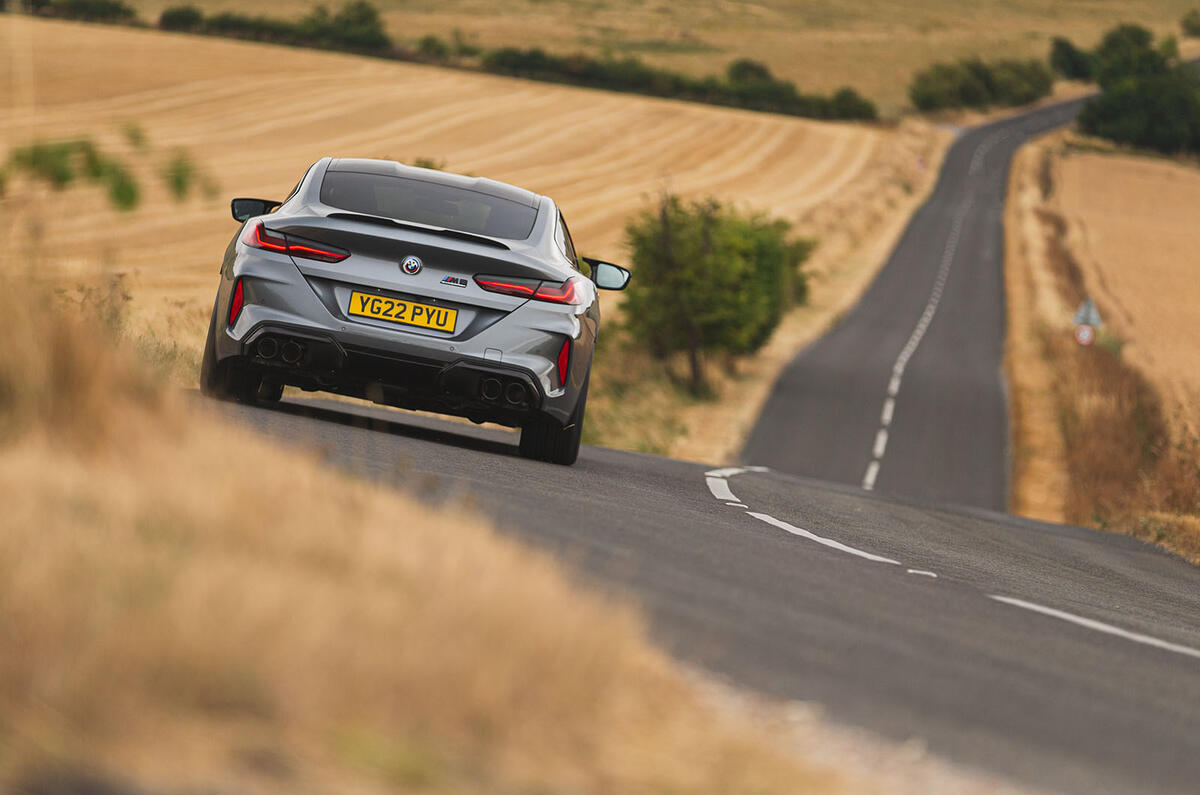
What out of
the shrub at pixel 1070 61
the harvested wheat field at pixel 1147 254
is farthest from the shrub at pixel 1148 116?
the shrub at pixel 1070 61

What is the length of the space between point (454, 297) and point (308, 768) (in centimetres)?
613

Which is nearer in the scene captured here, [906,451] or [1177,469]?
[1177,469]

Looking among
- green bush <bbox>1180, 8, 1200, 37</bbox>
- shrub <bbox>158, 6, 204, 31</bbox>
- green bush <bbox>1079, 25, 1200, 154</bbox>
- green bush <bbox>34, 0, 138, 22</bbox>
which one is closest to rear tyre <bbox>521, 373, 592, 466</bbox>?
shrub <bbox>158, 6, 204, 31</bbox>

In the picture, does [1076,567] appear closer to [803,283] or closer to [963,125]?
[803,283]

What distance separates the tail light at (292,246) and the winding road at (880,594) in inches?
39.0

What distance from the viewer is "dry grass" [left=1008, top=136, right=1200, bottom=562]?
19.1 metres

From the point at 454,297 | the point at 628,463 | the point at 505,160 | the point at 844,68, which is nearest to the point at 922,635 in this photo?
the point at 454,297

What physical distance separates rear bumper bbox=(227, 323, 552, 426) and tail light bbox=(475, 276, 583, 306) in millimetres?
440

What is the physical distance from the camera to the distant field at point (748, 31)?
12056 centimetres

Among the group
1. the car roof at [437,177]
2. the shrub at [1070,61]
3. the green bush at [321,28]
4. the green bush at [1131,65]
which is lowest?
the car roof at [437,177]

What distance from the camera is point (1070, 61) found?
15988cm

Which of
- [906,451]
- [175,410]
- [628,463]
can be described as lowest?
[906,451]

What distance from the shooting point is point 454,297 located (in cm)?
908

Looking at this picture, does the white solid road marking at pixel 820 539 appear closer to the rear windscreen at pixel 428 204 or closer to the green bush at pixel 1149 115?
the rear windscreen at pixel 428 204
